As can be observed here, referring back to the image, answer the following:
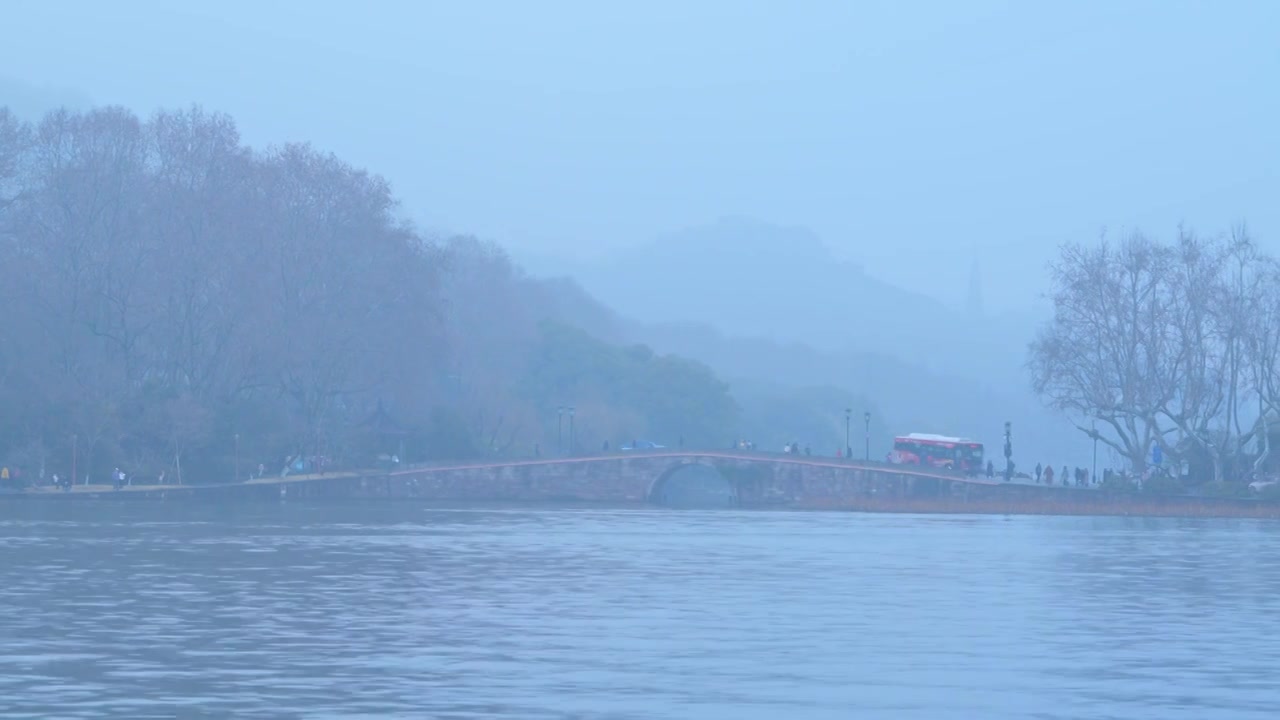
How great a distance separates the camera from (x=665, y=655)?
66.8 ft

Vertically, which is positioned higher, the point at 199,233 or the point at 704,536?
the point at 199,233

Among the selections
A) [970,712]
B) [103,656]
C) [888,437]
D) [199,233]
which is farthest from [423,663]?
[888,437]

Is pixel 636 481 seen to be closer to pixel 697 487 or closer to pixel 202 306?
pixel 202 306

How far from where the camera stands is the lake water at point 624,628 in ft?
56.0

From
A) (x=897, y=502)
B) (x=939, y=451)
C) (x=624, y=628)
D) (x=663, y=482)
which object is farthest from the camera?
(x=939, y=451)

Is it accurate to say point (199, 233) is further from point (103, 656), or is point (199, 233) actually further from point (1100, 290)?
point (103, 656)

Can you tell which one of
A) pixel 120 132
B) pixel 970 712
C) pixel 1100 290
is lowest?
pixel 970 712

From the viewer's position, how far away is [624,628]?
23.0m

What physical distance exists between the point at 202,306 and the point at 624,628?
181 ft

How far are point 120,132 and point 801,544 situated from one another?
1740 inches

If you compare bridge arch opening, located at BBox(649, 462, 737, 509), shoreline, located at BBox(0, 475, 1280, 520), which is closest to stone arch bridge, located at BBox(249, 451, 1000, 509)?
shoreline, located at BBox(0, 475, 1280, 520)

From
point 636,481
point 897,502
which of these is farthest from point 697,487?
point 897,502

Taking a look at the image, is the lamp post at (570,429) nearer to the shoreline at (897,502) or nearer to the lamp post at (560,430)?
the lamp post at (560,430)

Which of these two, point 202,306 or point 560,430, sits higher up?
point 202,306
